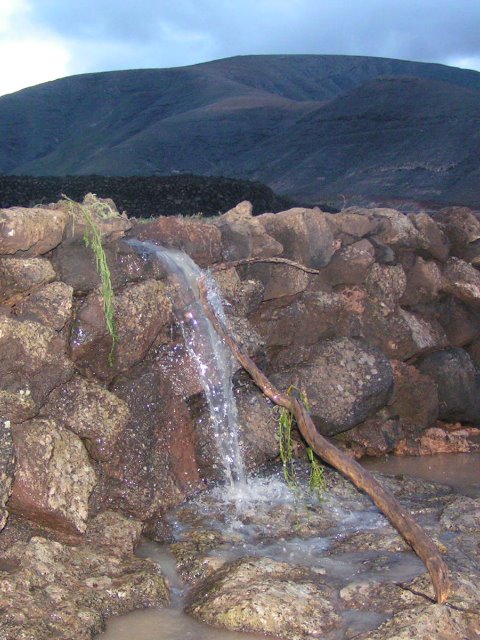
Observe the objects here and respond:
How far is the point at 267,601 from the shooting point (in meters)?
3.92

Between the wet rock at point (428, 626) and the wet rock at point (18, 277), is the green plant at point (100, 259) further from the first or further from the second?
the wet rock at point (428, 626)

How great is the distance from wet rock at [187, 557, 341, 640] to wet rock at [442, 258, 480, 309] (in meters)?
3.86

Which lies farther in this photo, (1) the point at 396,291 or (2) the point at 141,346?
(1) the point at 396,291

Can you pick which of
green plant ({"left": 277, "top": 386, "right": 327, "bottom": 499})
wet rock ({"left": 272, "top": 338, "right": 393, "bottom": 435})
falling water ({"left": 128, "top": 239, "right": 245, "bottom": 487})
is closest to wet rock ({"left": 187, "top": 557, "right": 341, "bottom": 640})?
green plant ({"left": 277, "top": 386, "right": 327, "bottom": 499})

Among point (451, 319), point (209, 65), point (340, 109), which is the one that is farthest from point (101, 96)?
point (451, 319)

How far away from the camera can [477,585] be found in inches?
160

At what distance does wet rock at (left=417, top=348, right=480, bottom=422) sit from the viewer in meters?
7.11

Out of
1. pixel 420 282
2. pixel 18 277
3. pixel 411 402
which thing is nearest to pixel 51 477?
pixel 18 277

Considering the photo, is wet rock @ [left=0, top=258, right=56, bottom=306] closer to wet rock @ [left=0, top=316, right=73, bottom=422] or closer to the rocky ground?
the rocky ground

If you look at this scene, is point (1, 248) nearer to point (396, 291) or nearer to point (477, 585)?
point (477, 585)

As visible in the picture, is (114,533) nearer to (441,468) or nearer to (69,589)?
(69,589)

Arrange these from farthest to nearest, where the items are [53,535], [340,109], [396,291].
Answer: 1. [340,109]
2. [396,291]
3. [53,535]

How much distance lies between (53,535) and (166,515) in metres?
0.80

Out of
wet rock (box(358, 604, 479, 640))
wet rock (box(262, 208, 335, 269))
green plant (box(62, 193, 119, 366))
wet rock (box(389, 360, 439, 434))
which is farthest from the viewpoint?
wet rock (box(389, 360, 439, 434))
